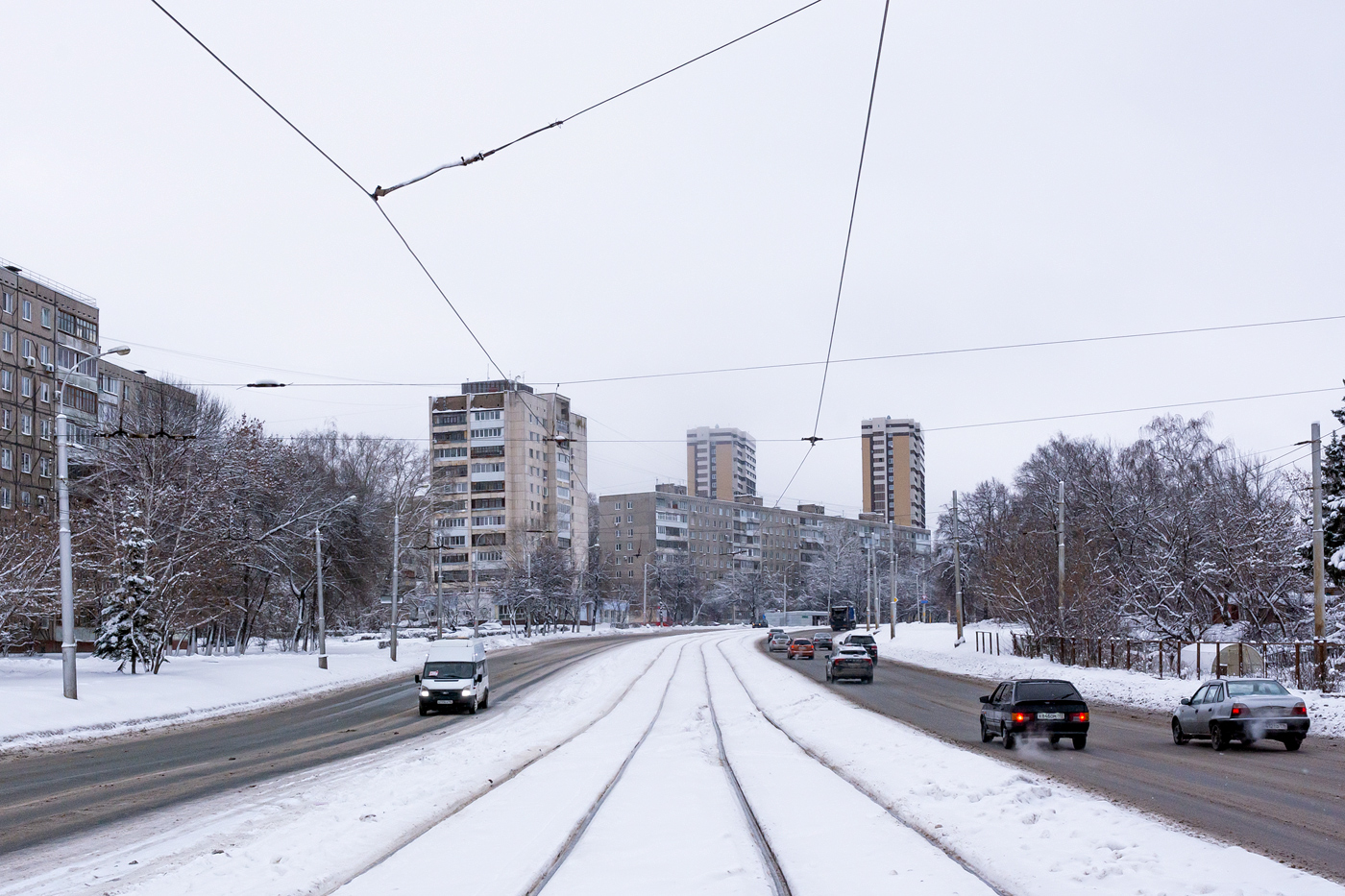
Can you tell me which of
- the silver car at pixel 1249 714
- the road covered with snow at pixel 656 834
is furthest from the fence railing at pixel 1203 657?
the road covered with snow at pixel 656 834

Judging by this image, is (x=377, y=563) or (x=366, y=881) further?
(x=377, y=563)

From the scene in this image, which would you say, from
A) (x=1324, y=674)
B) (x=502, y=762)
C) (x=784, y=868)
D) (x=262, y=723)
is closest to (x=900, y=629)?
(x=1324, y=674)

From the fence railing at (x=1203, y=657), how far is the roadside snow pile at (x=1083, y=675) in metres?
0.68

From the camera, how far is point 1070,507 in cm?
7844

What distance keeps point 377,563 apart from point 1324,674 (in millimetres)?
47412

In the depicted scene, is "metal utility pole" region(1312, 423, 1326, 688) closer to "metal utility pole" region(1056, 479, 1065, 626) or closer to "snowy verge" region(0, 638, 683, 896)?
"metal utility pole" region(1056, 479, 1065, 626)

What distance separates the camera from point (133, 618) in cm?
3900

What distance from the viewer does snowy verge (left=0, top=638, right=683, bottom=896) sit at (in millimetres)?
9469

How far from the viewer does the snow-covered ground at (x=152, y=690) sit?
2606 centimetres

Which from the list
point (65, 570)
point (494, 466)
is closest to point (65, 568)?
point (65, 570)

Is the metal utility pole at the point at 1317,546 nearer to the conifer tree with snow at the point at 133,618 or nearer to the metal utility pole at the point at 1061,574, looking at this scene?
the metal utility pole at the point at 1061,574

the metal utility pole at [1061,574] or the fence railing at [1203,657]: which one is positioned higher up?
the metal utility pole at [1061,574]

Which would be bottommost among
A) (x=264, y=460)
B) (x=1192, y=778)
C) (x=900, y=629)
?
(x=900, y=629)

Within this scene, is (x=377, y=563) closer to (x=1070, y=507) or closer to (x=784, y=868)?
(x=1070, y=507)
